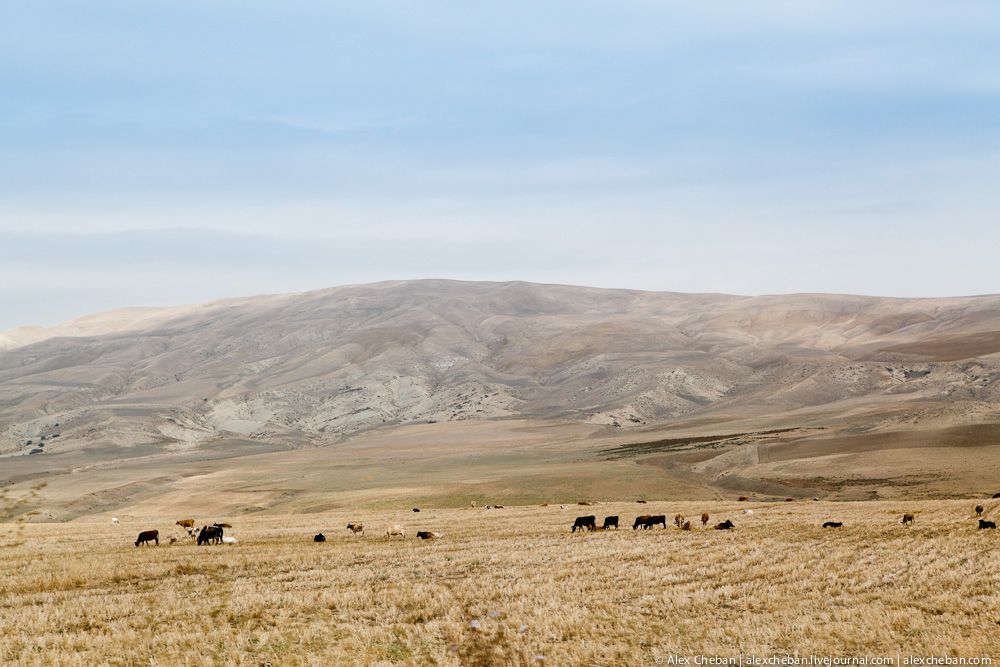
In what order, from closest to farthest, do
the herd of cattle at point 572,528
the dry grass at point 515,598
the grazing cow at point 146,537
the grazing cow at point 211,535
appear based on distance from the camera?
1. the dry grass at point 515,598
2. the grazing cow at point 146,537
3. the herd of cattle at point 572,528
4. the grazing cow at point 211,535

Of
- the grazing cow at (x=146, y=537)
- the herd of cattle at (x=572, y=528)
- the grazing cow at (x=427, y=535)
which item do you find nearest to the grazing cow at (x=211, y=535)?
the herd of cattle at (x=572, y=528)

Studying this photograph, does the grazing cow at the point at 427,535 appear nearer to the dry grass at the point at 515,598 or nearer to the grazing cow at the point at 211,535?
the dry grass at the point at 515,598

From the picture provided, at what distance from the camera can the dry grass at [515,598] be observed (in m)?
16.0

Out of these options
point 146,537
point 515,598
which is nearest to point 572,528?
point 515,598

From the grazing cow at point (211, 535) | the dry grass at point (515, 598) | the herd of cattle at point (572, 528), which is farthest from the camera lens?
the grazing cow at point (211, 535)

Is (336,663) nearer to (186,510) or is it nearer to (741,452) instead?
(186,510)

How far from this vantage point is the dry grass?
52.5ft

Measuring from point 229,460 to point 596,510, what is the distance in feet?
350

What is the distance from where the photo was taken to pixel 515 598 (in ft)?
68.5

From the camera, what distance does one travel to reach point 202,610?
20.2 metres

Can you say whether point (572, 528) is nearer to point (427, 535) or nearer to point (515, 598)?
point (427, 535)

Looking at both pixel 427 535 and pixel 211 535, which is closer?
pixel 427 535

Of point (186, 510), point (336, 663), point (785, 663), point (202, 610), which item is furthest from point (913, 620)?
point (186, 510)

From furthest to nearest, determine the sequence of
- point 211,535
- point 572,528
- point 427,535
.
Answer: point 572,528, point 211,535, point 427,535
